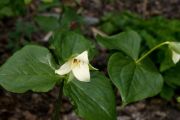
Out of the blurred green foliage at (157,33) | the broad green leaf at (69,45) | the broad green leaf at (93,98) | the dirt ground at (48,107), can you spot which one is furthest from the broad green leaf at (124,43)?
A: the dirt ground at (48,107)

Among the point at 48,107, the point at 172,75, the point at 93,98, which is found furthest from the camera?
the point at 172,75

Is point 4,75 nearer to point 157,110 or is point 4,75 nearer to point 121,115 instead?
point 121,115

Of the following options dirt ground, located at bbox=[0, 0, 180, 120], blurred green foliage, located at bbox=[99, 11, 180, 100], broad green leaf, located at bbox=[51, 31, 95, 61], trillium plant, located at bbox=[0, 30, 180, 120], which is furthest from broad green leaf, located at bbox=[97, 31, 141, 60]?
dirt ground, located at bbox=[0, 0, 180, 120]

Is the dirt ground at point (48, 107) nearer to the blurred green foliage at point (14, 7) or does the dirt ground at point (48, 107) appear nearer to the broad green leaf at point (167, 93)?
the broad green leaf at point (167, 93)

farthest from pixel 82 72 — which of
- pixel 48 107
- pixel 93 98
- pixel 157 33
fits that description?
pixel 157 33

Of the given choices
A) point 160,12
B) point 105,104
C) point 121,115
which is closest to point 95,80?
point 105,104

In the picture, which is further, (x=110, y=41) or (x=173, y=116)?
(x=173, y=116)

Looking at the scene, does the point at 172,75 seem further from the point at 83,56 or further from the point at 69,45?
the point at 83,56
